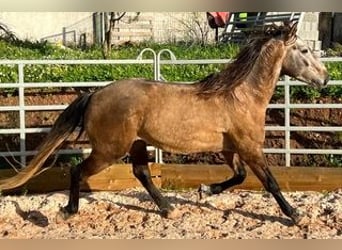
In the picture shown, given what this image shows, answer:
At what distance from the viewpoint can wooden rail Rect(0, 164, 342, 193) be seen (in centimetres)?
588

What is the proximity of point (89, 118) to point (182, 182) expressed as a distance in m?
1.57

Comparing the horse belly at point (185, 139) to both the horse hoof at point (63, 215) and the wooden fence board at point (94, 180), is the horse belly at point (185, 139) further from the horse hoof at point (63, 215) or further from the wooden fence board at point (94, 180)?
the wooden fence board at point (94, 180)

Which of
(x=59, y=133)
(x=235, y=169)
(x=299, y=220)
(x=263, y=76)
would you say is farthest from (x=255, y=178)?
(x=59, y=133)

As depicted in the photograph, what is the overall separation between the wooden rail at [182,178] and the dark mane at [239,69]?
131cm

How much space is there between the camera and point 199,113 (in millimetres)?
4758

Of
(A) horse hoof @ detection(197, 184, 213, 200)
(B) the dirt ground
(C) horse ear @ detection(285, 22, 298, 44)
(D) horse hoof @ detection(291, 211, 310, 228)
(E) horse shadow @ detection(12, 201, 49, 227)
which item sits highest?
(C) horse ear @ detection(285, 22, 298, 44)

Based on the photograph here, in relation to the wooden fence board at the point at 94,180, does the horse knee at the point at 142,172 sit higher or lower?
higher

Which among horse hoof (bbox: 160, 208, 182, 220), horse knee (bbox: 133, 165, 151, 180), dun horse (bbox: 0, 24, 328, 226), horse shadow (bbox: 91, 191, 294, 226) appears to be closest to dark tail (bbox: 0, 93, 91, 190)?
dun horse (bbox: 0, 24, 328, 226)

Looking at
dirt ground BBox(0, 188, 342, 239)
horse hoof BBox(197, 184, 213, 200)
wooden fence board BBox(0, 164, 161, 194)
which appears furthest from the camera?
wooden fence board BBox(0, 164, 161, 194)

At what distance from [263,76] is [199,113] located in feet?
1.94

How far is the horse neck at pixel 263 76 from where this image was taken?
15.8 ft

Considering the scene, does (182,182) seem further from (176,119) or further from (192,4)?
(192,4)

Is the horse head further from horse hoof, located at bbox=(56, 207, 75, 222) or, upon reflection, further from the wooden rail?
horse hoof, located at bbox=(56, 207, 75, 222)

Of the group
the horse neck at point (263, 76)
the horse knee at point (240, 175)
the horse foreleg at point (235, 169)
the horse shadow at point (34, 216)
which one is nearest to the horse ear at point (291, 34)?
the horse neck at point (263, 76)
